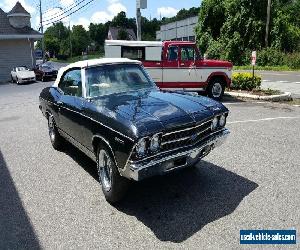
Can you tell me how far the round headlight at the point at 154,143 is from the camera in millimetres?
4430

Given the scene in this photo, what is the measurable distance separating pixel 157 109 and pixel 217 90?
968cm

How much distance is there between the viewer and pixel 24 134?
9648 millimetres

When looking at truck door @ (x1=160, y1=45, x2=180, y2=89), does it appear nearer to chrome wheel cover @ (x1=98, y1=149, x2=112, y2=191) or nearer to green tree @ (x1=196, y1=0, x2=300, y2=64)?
chrome wheel cover @ (x1=98, y1=149, x2=112, y2=191)

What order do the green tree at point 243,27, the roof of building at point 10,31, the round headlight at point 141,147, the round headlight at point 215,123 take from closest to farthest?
the round headlight at point 141,147 → the round headlight at point 215,123 → the roof of building at point 10,31 → the green tree at point 243,27

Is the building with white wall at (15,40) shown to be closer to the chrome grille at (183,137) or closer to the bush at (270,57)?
the bush at (270,57)

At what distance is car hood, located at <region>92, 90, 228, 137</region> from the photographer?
4453mm

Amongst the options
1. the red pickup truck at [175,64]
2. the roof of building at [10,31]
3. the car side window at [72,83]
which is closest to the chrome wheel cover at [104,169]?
the car side window at [72,83]

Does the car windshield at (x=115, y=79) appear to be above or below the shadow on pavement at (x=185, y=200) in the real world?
above

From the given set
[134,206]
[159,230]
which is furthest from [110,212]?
[159,230]

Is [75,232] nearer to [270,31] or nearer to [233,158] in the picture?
[233,158]

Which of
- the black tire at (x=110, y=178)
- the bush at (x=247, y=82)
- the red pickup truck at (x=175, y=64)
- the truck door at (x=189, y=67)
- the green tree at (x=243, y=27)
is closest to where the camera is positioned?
the black tire at (x=110, y=178)

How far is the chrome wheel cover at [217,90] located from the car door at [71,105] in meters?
8.14

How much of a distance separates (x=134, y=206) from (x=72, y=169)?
2.00 meters

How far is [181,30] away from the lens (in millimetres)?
73812
